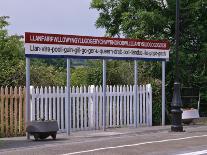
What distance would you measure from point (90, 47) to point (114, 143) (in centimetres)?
485

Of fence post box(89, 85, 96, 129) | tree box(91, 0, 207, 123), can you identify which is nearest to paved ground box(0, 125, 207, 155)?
fence post box(89, 85, 96, 129)

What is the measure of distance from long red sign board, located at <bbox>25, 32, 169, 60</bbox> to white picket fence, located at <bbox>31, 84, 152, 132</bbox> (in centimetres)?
131

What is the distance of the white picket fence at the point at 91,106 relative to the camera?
1914cm


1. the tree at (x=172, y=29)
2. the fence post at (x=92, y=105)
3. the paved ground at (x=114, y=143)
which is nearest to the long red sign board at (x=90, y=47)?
the fence post at (x=92, y=105)

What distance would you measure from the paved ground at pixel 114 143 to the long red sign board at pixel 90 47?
111 inches

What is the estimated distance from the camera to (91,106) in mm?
20875

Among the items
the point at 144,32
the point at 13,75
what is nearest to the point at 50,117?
the point at 13,75

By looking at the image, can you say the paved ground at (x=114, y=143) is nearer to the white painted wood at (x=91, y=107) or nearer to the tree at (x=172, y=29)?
the white painted wood at (x=91, y=107)

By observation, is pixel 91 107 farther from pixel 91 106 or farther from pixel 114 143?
pixel 114 143

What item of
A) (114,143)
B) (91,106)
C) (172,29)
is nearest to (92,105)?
(91,106)

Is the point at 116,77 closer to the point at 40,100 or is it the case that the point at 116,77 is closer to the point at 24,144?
the point at 40,100

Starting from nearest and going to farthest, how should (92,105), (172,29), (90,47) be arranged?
(90,47) < (92,105) < (172,29)

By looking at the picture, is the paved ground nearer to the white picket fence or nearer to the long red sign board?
the white picket fence

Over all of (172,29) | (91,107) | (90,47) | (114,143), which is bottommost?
(114,143)
